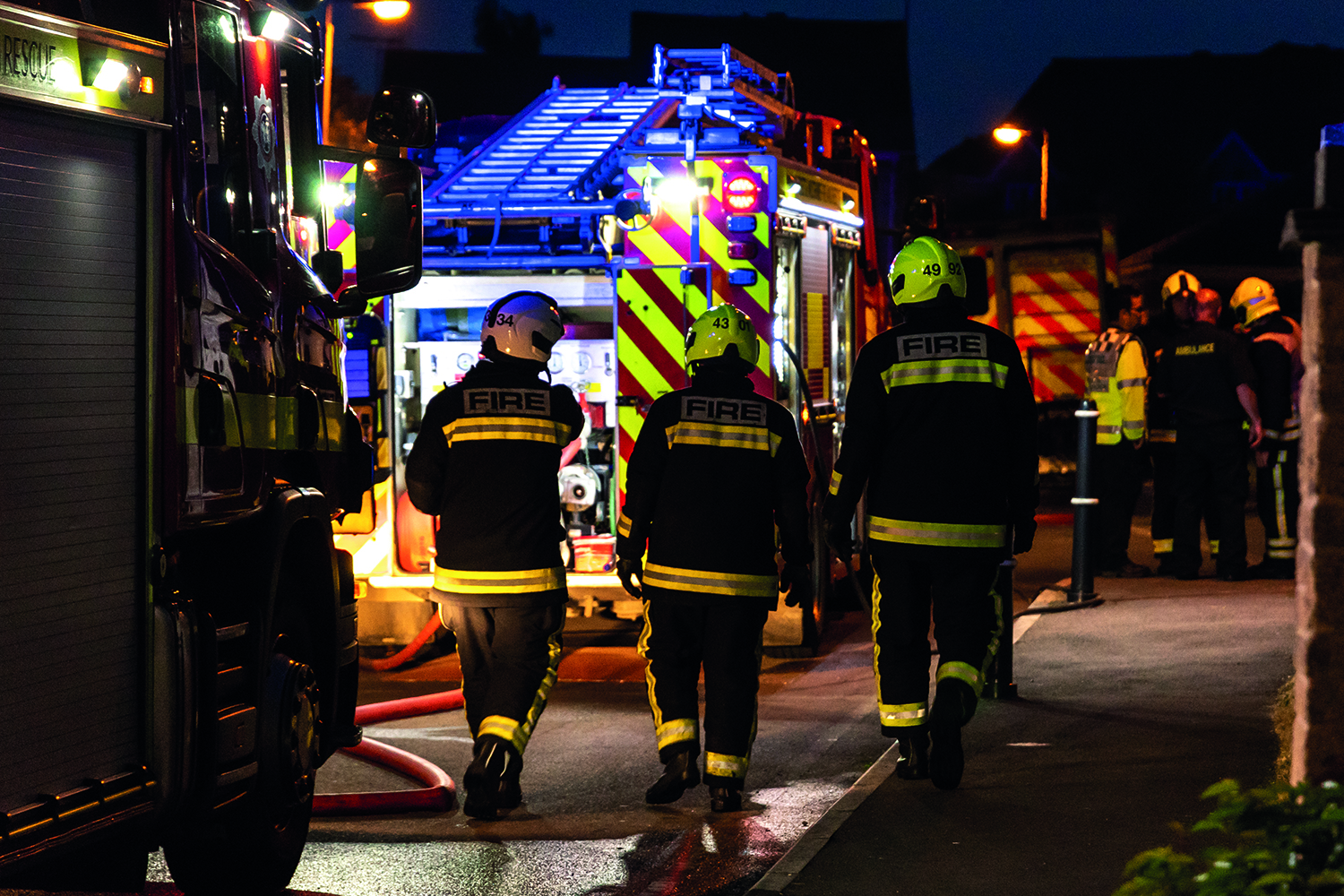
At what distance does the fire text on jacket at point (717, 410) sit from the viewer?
5793mm

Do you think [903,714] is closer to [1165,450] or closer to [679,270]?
[679,270]

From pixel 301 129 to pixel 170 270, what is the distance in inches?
71.8

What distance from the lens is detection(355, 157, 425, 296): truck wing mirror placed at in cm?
508

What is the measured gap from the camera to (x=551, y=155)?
9.29 m

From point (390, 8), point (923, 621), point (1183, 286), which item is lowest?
point (923, 621)

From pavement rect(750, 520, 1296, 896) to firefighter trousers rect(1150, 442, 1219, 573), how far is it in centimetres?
193

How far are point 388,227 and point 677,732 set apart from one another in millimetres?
1942

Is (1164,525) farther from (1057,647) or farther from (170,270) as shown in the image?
(170,270)

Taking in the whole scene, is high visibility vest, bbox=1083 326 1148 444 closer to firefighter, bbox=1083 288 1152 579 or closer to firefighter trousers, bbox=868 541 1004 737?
firefighter, bbox=1083 288 1152 579

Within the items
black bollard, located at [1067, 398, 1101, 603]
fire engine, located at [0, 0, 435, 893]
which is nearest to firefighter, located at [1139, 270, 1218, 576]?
black bollard, located at [1067, 398, 1101, 603]

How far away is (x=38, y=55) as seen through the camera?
3.46 meters

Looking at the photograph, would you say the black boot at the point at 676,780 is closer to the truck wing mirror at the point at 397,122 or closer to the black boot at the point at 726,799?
the black boot at the point at 726,799

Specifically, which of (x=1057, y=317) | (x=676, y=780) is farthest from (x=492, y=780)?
(x=1057, y=317)

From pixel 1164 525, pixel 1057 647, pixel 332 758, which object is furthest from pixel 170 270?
pixel 1164 525
